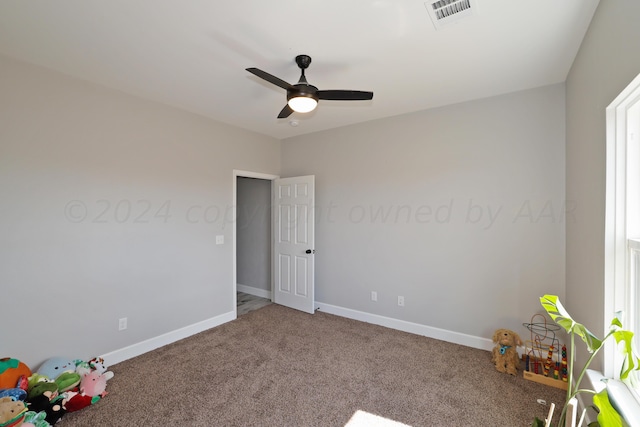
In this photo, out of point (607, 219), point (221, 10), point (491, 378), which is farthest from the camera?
point (491, 378)

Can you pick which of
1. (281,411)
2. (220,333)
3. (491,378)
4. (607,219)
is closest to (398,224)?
(491,378)

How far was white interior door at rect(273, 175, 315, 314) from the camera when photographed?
4129mm

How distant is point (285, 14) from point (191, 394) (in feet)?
9.56

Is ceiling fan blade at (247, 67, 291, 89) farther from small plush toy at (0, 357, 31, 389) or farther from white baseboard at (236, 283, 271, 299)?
white baseboard at (236, 283, 271, 299)

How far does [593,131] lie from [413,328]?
2609mm

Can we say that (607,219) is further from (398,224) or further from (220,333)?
(220,333)

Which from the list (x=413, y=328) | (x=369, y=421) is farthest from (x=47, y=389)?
(x=413, y=328)

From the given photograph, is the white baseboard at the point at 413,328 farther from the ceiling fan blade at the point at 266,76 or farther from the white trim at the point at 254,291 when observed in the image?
the ceiling fan blade at the point at 266,76

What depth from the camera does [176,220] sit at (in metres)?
3.31

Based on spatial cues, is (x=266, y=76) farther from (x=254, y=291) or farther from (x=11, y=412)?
(x=254, y=291)

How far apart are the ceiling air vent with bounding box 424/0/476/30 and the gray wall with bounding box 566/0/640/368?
696 mm

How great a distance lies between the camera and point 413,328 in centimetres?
344

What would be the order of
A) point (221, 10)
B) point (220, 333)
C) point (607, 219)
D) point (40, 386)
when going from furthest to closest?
point (220, 333), point (40, 386), point (221, 10), point (607, 219)

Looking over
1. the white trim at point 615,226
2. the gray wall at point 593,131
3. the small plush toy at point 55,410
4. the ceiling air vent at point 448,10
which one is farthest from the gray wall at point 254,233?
the white trim at point 615,226
